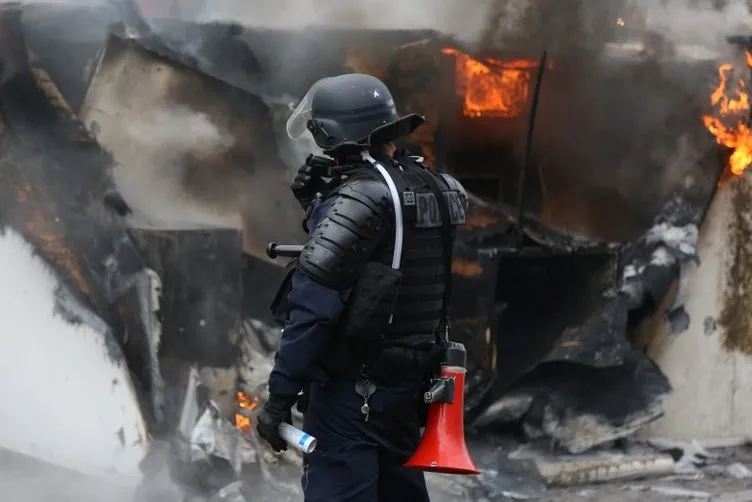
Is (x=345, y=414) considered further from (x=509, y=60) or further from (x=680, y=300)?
(x=680, y=300)

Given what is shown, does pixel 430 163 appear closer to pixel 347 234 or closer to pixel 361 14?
pixel 361 14

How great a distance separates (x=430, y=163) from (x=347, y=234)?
224cm

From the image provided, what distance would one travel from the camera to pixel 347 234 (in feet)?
8.75

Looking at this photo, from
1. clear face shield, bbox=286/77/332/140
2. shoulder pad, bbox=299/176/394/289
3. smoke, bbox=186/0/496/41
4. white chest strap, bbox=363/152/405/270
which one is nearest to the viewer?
shoulder pad, bbox=299/176/394/289

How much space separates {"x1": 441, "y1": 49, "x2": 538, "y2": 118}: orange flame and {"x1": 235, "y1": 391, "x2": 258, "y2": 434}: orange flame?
1972 millimetres

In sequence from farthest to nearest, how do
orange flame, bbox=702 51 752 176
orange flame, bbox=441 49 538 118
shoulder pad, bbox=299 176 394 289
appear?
orange flame, bbox=702 51 752 176 → orange flame, bbox=441 49 538 118 → shoulder pad, bbox=299 176 394 289

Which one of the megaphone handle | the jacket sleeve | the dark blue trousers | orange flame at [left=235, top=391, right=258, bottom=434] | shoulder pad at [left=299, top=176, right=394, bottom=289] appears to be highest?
shoulder pad at [left=299, top=176, right=394, bottom=289]

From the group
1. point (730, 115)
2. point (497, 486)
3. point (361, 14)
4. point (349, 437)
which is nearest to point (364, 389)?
point (349, 437)

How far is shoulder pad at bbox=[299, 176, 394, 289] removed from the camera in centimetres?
266

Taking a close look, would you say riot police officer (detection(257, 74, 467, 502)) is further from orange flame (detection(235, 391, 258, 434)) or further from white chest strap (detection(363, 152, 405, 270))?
orange flame (detection(235, 391, 258, 434))

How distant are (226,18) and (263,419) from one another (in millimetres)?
2337

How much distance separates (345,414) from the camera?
113 inches

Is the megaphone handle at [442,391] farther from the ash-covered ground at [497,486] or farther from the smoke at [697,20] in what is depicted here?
the smoke at [697,20]

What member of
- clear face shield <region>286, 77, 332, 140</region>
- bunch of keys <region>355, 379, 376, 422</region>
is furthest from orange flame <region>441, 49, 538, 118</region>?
bunch of keys <region>355, 379, 376, 422</region>
